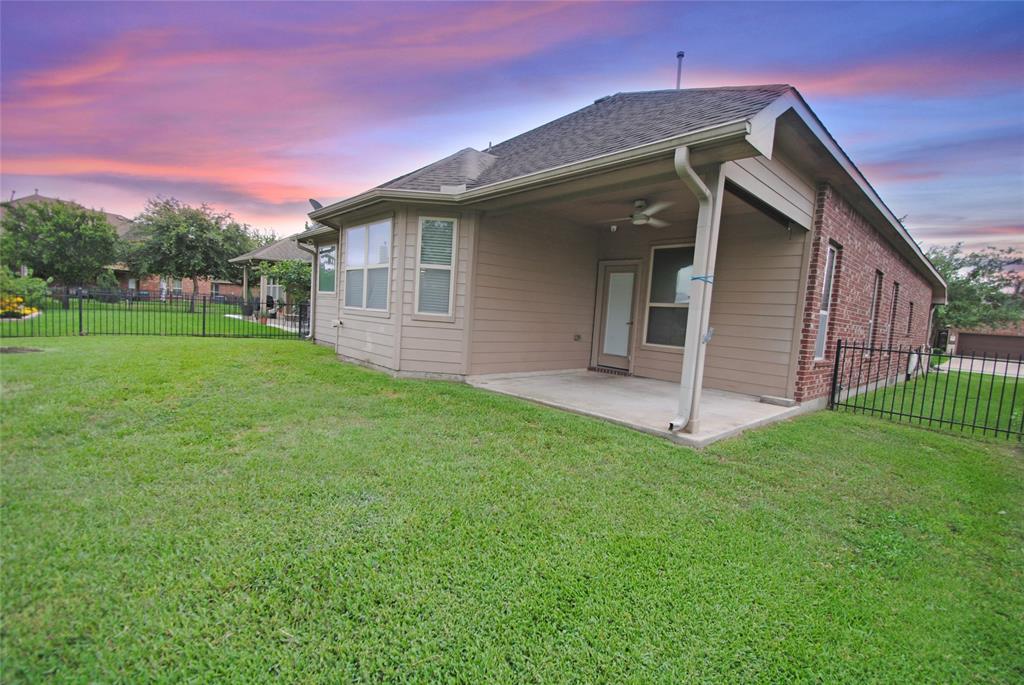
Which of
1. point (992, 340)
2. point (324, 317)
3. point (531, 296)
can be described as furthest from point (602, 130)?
point (992, 340)

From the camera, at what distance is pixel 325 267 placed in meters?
10.4

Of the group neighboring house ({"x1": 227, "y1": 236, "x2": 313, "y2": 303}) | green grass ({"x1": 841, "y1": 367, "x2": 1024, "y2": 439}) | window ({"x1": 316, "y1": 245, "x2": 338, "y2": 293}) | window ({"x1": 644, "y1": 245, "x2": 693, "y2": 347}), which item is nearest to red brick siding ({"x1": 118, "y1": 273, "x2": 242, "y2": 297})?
neighboring house ({"x1": 227, "y1": 236, "x2": 313, "y2": 303})

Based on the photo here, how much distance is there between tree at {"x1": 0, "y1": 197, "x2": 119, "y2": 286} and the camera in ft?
67.9

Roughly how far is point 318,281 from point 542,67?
23.4 feet

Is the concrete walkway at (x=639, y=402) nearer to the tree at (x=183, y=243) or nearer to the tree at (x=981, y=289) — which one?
the tree at (x=183, y=243)

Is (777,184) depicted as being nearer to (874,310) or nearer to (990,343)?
(874,310)

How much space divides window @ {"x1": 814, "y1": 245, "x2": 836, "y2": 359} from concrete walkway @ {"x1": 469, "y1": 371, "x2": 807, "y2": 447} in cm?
116

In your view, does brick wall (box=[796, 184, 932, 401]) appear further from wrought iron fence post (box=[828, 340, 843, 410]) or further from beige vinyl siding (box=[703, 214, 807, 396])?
beige vinyl siding (box=[703, 214, 807, 396])

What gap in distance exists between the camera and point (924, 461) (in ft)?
14.0

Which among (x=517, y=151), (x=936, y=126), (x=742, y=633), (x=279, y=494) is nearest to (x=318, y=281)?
(x=517, y=151)

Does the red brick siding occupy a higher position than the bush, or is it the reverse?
the red brick siding

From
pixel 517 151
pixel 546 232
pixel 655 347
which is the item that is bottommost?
pixel 655 347

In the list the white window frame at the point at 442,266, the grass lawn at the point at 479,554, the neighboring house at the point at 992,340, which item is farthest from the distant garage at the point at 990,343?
the white window frame at the point at 442,266

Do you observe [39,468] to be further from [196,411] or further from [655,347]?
[655,347]
